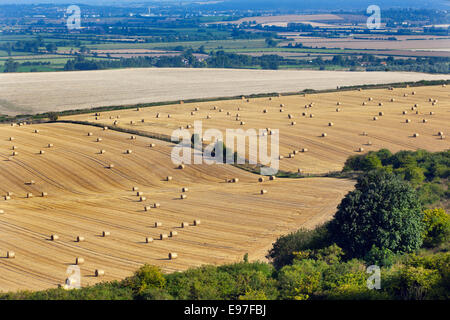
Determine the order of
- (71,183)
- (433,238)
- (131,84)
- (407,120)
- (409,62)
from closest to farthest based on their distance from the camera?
1. (433,238)
2. (71,183)
3. (407,120)
4. (131,84)
5. (409,62)

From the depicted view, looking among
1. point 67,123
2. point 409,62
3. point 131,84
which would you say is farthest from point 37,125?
point 409,62

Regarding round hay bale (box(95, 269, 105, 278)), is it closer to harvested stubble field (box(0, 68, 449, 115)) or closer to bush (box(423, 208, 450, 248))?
bush (box(423, 208, 450, 248))

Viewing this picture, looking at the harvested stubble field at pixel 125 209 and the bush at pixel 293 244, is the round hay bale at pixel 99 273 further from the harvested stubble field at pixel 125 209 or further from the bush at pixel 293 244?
the bush at pixel 293 244

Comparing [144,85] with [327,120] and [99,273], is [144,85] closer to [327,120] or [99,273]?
[327,120]
